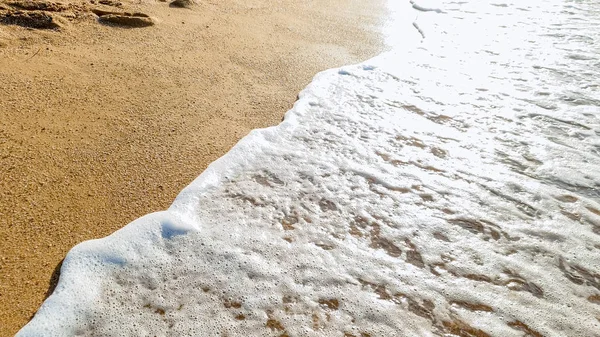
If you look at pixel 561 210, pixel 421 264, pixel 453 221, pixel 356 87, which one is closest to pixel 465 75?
pixel 356 87

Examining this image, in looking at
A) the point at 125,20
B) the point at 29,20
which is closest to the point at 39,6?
the point at 29,20

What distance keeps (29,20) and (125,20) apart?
0.68m

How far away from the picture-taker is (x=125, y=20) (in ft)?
11.5

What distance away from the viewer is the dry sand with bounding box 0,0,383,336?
1866 millimetres

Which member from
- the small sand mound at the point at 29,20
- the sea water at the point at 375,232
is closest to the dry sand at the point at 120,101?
the small sand mound at the point at 29,20

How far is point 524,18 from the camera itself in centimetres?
500

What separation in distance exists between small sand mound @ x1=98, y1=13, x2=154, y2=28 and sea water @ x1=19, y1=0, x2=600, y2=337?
156cm

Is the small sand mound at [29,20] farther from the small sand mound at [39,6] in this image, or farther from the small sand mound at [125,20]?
the small sand mound at [125,20]

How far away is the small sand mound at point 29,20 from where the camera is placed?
322 centimetres

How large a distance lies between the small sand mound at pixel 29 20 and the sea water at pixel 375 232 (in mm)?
1988

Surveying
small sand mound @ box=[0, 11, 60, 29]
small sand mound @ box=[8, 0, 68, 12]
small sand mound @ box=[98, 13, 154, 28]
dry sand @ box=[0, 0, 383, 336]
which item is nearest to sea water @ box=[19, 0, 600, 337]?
dry sand @ box=[0, 0, 383, 336]

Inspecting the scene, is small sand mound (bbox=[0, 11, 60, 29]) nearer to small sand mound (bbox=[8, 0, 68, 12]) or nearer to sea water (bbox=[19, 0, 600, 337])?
small sand mound (bbox=[8, 0, 68, 12])

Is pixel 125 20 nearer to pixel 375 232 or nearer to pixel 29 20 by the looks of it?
pixel 29 20

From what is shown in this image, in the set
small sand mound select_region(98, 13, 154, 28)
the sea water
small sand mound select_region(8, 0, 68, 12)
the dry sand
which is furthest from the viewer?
small sand mound select_region(98, 13, 154, 28)
